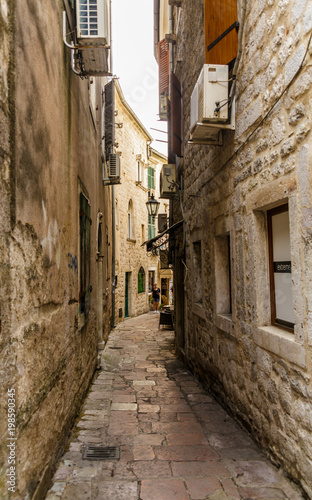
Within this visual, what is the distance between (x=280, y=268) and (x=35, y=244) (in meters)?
2.15

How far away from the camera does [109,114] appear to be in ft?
30.6

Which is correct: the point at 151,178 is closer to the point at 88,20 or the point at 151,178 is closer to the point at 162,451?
the point at 88,20

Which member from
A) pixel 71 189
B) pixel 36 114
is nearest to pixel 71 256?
pixel 71 189

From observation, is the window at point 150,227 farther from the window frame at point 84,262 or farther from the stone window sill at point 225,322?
the stone window sill at point 225,322

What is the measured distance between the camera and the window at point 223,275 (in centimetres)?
509

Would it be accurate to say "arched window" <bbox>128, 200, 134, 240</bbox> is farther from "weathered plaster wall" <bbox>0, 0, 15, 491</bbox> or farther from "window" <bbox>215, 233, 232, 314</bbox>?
"weathered plaster wall" <bbox>0, 0, 15, 491</bbox>

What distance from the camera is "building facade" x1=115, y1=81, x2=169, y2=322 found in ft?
51.8

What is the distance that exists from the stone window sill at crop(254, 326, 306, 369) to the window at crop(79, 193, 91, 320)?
7.64ft

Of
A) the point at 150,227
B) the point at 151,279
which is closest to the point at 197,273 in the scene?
the point at 150,227

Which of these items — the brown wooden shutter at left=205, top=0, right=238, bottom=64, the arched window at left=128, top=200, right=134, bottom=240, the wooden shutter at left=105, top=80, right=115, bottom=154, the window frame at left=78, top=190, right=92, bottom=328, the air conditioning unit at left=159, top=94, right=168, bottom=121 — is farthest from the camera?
the arched window at left=128, top=200, right=134, bottom=240

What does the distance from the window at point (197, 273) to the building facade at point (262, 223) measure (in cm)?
101

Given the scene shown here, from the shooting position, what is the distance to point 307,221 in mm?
2607

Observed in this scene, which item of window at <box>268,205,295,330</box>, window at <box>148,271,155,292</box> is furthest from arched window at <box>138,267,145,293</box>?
window at <box>268,205,295,330</box>

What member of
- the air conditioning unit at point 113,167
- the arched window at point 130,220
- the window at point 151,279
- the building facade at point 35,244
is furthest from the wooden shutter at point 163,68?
the window at point 151,279
